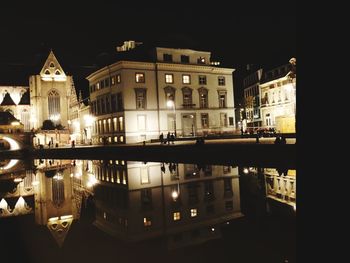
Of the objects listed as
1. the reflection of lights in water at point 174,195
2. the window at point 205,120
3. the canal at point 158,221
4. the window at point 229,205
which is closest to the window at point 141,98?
the window at point 205,120

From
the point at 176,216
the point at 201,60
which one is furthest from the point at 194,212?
the point at 201,60

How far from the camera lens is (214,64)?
62562 mm

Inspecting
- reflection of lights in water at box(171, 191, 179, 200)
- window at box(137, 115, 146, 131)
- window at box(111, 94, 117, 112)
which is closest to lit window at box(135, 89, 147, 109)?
window at box(137, 115, 146, 131)

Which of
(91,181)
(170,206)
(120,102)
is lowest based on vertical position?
(91,181)

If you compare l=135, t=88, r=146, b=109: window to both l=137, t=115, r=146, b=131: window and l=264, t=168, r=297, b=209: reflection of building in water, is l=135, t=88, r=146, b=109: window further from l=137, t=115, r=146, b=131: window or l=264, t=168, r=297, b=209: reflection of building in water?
l=264, t=168, r=297, b=209: reflection of building in water

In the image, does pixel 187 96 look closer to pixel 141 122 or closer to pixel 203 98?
pixel 203 98

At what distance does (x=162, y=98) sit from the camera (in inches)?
2135

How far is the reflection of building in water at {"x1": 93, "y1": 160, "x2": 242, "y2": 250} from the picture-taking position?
8.44 meters

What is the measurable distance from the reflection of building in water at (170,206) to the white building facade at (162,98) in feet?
111

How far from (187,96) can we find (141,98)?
28.8 ft

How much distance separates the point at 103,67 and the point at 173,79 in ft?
40.3

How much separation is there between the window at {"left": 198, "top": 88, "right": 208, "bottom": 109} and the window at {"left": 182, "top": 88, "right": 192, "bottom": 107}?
2133mm

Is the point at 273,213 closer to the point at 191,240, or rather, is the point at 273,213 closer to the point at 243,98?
the point at 191,240

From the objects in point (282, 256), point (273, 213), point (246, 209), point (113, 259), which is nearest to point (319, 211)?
point (282, 256)
